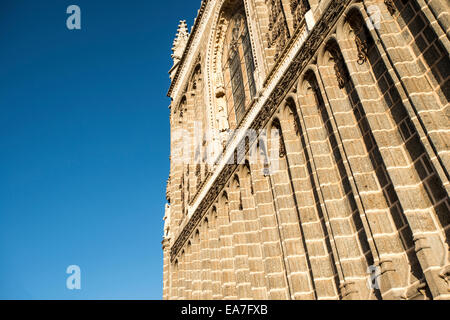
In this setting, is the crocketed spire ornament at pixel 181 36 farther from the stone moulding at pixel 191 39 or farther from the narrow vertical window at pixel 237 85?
the narrow vertical window at pixel 237 85

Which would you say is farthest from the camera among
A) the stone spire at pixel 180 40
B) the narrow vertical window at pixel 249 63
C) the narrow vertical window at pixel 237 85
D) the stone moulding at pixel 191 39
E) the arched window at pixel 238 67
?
the stone spire at pixel 180 40

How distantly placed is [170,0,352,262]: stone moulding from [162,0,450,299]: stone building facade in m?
0.04

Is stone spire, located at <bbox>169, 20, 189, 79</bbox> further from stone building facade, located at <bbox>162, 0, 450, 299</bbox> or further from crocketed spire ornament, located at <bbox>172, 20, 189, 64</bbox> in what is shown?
stone building facade, located at <bbox>162, 0, 450, 299</bbox>

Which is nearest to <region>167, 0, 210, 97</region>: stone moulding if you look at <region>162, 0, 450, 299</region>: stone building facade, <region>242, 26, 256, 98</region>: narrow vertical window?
<region>162, 0, 450, 299</region>: stone building facade

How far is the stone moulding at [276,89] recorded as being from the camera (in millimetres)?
9000

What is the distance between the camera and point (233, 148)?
13.3m

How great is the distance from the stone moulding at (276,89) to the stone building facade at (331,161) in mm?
42

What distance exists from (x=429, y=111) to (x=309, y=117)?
11.5 feet

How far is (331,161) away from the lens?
8547 millimetres

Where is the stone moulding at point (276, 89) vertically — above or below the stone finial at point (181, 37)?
below

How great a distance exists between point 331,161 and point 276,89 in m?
3.10

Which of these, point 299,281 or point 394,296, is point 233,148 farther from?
point 394,296

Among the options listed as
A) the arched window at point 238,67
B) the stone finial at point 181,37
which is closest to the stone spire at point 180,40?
the stone finial at point 181,37
